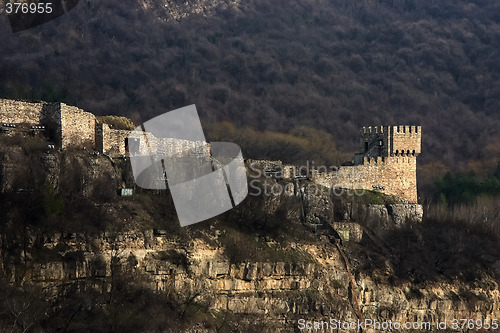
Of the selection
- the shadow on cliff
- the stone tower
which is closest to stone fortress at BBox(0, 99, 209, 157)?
the shadow on cliff

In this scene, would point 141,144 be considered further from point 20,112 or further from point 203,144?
point 20,112

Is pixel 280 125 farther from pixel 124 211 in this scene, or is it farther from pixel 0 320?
pixel 0 320

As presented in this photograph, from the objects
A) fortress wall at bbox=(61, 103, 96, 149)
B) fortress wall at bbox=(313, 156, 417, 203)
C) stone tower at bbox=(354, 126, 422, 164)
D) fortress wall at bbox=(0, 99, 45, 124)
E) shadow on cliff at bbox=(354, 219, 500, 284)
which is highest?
fortress wall at bbox=(0, 99, 45, 124)

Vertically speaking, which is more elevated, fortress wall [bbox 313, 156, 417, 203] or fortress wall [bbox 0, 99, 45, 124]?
fortress wall [bbox 0, 99, 45, 124]

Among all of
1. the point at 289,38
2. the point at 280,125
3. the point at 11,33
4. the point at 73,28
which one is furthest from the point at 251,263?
the point at 289,38

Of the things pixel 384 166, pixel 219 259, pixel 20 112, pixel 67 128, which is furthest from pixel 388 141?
pixel 20 112

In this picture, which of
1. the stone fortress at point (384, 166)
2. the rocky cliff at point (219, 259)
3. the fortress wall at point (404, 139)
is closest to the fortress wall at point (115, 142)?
the rocky cliff at point (219, 259)

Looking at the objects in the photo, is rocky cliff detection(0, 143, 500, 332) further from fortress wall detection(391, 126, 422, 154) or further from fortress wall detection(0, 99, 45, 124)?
fortress wall detection(391, 126, 422, 154)
